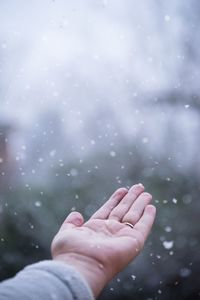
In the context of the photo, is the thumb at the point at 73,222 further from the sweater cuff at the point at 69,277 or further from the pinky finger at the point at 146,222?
the sweater cuff at the point at 69,277

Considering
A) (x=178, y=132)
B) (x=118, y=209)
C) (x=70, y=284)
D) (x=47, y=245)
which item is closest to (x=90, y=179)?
(x=47, y=245)

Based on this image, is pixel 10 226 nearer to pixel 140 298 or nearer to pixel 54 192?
pixel 54 192

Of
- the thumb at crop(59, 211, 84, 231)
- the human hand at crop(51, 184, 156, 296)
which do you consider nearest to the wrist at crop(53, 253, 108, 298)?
the human hand at crop(51, 184, 156, 296)

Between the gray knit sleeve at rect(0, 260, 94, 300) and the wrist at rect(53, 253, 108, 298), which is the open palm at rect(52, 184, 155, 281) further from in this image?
the gray knit sleeve at rect(0, 260, 94, 300)

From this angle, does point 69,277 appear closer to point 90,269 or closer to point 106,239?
point 90,269

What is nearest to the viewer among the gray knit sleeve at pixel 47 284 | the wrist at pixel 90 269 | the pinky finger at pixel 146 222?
the gray knit sleeve at pixel 47 284

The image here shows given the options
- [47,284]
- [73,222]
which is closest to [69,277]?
[47,284]

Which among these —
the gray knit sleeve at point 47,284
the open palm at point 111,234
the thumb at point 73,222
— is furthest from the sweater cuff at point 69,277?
the thumb at point 73,222
